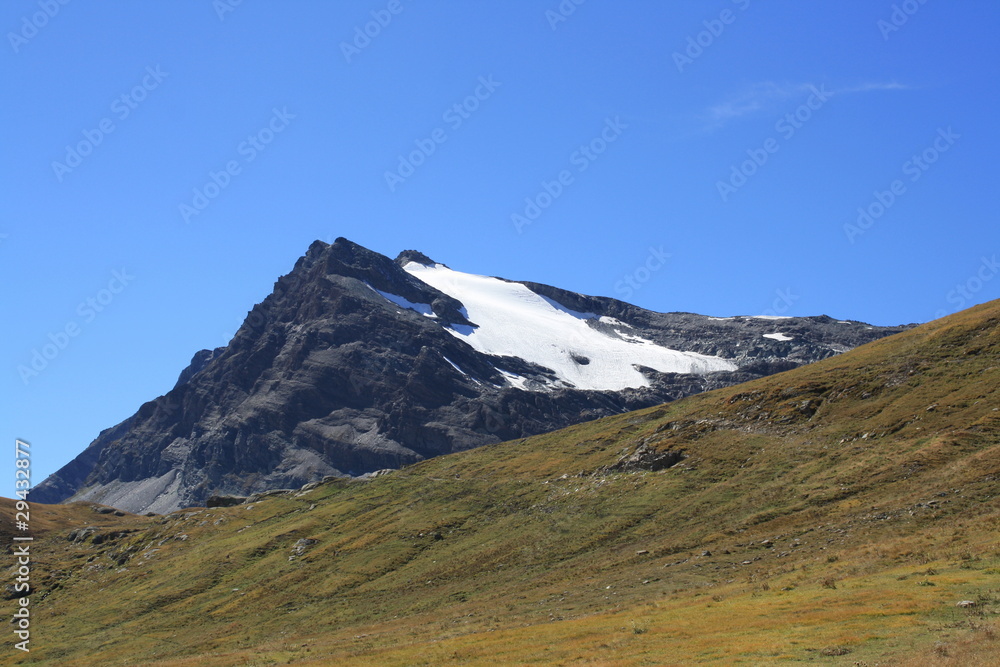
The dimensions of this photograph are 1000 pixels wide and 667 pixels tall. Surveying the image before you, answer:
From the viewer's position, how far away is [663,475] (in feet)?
316

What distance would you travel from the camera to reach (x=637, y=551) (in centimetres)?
7406

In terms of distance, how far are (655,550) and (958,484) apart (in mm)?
23788

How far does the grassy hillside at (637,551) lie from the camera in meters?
40.8

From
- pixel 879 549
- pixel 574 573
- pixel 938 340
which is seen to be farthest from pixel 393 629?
pixel 938 340

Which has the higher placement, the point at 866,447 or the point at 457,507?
the point at 457,507

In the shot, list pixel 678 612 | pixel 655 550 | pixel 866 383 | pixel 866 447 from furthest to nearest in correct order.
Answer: pixel 866 383 < pixel 866 447 < pixel 655 550 < pixel 678 612

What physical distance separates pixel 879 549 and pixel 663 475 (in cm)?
4452

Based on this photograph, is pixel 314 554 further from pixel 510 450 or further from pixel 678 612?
pixel 678 612

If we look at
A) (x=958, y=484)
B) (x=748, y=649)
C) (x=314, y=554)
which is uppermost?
(x=314, y=554)

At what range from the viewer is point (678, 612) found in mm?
46906

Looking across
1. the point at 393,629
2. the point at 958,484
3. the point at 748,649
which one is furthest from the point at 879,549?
the point at 393,629

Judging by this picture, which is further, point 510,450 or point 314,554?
point 510,450

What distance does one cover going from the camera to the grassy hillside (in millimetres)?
40750

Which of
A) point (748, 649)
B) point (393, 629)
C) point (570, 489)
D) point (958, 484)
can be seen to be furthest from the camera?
point (570, 489)
